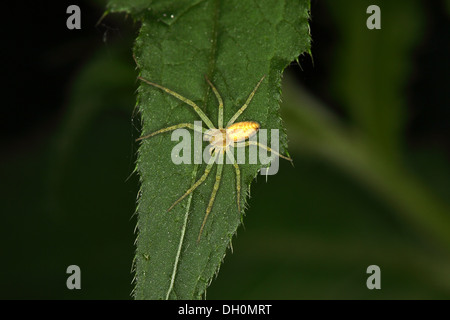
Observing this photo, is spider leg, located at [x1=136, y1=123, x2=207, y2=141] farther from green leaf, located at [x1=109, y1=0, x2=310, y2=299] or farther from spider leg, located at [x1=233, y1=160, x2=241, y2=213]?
spider leg, located at [x1=233, y1=160, x2=241, y2=213]

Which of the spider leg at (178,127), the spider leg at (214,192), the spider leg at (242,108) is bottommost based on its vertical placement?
the spider leg at (214,192)

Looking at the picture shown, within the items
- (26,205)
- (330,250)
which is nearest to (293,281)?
(330,250)

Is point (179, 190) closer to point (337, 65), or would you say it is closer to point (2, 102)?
point (337, 65)

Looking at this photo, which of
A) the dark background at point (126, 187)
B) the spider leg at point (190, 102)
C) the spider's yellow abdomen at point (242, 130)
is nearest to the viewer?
the spider leg at point (190, 102)

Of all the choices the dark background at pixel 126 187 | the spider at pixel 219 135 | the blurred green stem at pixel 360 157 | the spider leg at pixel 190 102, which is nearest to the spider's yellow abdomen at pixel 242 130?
the spider at pixel 219 135

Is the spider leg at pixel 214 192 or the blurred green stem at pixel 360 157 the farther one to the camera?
the blurred green stem at pixel 360 157

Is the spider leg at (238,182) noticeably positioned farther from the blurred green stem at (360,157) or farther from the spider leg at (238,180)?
the blurred green stem at (360,157)

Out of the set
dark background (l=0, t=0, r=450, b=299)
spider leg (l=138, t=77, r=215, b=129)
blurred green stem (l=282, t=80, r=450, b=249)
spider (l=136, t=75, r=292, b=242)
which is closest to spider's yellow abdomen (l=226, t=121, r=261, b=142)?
spider (l=136, t=75, r=292, b=242)
